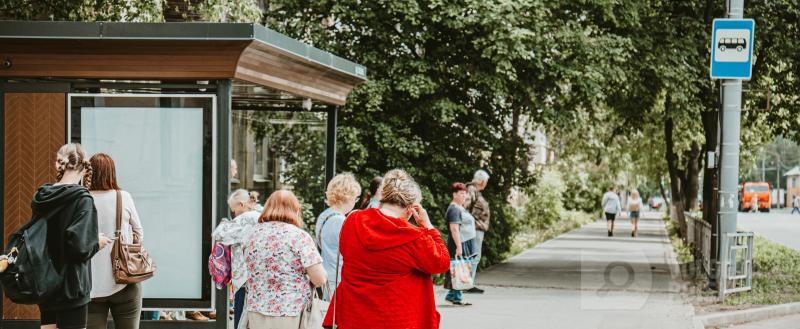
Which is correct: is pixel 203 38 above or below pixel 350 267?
above

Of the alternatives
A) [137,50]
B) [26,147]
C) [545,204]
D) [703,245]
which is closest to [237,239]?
[137,50]

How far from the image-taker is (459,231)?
1236cm

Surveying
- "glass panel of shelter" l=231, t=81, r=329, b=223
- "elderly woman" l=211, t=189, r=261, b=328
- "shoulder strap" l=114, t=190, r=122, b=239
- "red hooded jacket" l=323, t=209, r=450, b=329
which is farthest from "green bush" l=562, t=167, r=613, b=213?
"red hooded jacket" l=323, t=209, r=450, b=329

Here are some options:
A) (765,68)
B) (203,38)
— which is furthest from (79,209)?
(765,68)

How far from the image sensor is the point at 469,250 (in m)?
12.7

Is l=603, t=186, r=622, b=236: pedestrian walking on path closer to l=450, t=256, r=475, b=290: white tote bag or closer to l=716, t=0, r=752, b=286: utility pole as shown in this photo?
l=716, t=0, r=752, b=286: utility pole

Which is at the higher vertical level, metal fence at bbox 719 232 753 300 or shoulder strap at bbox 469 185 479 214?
shoulder strap at bbox 469 185 479 214

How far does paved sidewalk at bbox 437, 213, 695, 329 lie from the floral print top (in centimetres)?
493

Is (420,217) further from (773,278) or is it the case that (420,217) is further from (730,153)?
(773,278)

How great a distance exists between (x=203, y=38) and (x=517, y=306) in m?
5.93

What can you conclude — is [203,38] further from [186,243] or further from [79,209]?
[79,209]

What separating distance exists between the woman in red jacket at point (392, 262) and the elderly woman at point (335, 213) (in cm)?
154

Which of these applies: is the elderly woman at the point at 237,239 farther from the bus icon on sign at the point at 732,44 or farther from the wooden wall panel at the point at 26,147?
the bus icon on sign at the point at 732,44

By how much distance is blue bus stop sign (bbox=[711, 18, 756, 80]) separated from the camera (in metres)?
13.3
